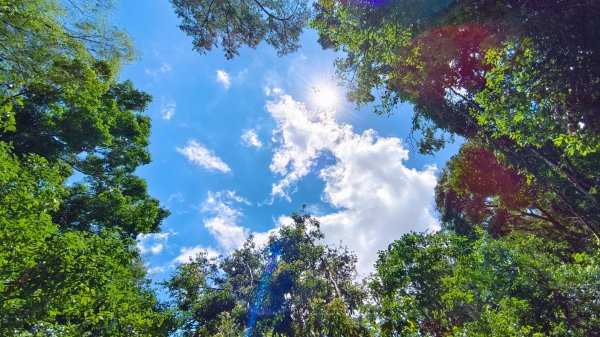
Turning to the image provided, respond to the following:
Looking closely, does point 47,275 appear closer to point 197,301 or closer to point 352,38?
point 352,38

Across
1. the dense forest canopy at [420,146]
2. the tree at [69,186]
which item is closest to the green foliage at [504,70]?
the dense forest canopy at [420,146]

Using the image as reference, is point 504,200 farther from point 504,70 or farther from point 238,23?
point 238,23

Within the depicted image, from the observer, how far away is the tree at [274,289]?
2164 centimetres

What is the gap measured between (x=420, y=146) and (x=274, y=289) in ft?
55.4

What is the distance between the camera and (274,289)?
24.9 meters

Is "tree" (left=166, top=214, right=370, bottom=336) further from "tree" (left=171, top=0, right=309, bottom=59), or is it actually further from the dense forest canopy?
"tree" (left=171, top=0, right=309, bottom=59)

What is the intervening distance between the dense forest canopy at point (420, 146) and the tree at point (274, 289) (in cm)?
158

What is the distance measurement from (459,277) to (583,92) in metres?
5.99

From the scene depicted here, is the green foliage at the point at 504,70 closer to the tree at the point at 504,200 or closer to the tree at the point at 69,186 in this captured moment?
the tree at the point at 504,200

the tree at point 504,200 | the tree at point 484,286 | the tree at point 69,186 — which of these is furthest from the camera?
the tree at point 504,200

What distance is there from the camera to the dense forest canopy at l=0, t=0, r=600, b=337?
6699 mm

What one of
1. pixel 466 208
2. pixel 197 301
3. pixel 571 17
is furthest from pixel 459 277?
pixel 197 301

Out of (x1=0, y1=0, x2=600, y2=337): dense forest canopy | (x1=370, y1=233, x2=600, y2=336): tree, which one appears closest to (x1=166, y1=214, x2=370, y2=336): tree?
(x1=0, y1=0, x2=600, y2=337): dense forest canopy

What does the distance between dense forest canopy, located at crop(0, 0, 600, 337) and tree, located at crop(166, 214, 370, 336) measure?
1581 millimetres
